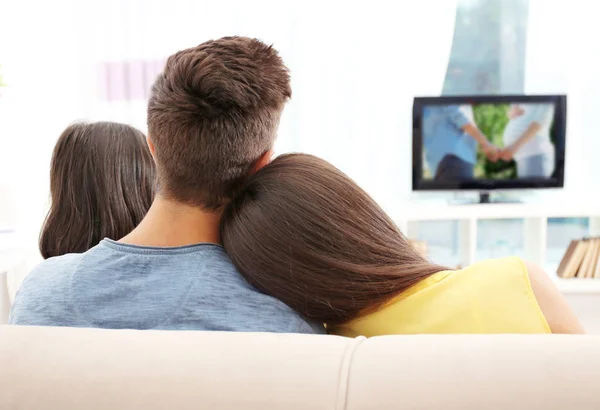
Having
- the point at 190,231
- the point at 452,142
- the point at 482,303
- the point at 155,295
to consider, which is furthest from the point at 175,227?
the point at 452,142

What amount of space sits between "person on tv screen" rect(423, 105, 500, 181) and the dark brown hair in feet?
8.44

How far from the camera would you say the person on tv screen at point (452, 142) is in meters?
4.01

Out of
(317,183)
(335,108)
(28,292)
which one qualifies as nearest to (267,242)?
(317,183)

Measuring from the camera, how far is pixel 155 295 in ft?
3.45

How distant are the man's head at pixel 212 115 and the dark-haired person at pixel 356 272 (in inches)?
4.3

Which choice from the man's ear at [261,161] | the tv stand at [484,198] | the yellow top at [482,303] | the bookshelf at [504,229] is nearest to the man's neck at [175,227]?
the man's ear at [261,161]

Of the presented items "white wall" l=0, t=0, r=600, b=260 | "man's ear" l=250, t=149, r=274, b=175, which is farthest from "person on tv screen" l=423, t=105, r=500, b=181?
"man's ear" l=250, t=149, r=274, b=175

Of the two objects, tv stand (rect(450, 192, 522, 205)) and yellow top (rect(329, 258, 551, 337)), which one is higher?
yellow top (rect(329, 258, 551, 337))

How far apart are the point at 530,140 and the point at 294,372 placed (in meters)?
3.64

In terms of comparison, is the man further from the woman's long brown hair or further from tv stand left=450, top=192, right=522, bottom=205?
tv stand left=450, top=192, right=522, bottom=205

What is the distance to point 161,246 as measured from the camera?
44.9 inches

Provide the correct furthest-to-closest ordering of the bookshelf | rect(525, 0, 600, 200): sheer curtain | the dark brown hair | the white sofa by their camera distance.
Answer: rect(525, 0, 600, 200): sheer curtain < the bookshelf < the dark brown hair < the white sofa

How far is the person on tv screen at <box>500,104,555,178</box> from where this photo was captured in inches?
158

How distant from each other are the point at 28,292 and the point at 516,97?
11.0ft
